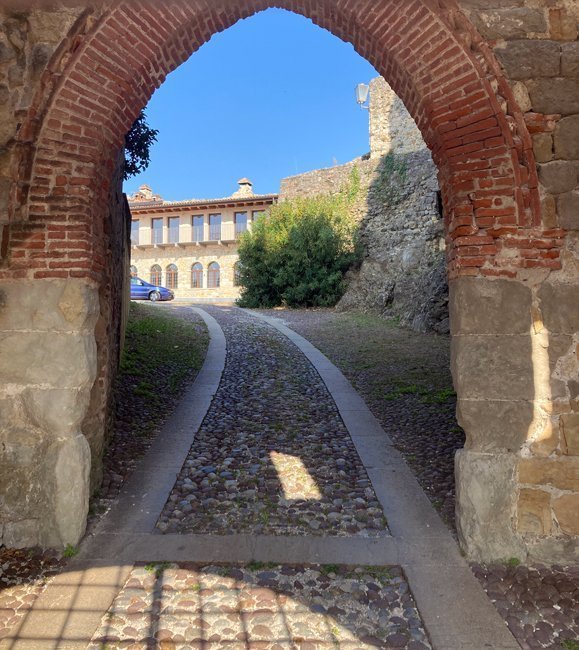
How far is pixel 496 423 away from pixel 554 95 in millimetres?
2192

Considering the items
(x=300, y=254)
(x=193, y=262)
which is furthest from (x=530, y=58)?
(x=193, y=262)

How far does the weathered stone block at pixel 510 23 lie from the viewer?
10.3 ft

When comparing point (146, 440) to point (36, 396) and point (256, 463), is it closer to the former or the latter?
point (256, 463)

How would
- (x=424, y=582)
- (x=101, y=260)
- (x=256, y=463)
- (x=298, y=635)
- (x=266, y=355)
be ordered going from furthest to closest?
(x=266, y=355) < (x=256, y=463) < (x=101, y=260) < (x=424, y=582) < (x=298, y=635)

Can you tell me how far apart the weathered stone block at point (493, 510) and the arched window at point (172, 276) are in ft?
103

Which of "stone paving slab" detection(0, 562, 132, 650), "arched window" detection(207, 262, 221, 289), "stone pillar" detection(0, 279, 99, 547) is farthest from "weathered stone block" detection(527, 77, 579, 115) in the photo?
"arched window" detection(207, 262, 221, 289)

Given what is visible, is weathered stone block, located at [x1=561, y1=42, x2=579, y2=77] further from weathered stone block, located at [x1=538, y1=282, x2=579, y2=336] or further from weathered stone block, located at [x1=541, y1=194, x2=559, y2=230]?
weathered stone block, located at [x1=538, y1=282, x2=579, y2=336]

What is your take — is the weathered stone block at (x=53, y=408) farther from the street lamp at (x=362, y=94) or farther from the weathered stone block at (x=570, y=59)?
the street lamp at (x=362, y=94)

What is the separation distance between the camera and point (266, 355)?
969 centimetres

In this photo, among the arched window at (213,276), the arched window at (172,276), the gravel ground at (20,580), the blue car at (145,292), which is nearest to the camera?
the gravel ground at (20,580)

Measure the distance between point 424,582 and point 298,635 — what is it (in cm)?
86

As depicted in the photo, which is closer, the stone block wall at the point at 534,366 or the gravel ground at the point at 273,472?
the stone block wall at the point at 534,366

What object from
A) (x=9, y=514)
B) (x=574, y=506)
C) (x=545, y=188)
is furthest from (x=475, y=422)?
(x=9, y=514)

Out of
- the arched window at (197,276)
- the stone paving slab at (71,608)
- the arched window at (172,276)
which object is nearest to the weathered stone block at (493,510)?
the stone paving slab at (71,608)
